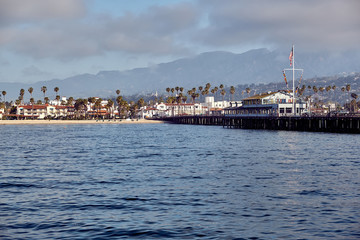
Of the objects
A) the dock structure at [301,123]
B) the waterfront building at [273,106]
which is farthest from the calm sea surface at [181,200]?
the waterfront building at [273,106]

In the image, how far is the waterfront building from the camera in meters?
130

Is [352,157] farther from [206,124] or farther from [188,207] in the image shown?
[206,124]

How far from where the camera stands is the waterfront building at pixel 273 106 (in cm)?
13000

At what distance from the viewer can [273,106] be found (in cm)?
13125

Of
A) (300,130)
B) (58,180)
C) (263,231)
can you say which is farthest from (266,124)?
(263,231)

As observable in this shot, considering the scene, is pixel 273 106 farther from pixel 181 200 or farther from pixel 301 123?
pixel 181 200

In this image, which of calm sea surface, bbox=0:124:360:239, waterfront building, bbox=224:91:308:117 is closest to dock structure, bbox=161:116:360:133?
waterfront building, bbox=224:91:308:117

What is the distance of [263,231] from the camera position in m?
17.1

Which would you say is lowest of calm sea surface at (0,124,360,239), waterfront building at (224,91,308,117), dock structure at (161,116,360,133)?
calm sea surface at (0,124,360,239)

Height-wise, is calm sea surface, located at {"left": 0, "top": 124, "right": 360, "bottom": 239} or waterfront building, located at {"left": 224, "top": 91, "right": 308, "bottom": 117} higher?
waterfront building, located at {"left": 224, "top": 91, "right": 308, "bottom": 117}


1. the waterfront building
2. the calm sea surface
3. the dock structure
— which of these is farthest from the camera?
the waterfront building

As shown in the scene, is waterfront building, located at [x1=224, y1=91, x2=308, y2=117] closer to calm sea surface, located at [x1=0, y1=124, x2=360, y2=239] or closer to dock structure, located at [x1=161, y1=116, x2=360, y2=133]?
dock structure, located at [x1=161, y1=116, x2=360, y2=133]

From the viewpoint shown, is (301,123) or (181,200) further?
(301,123)

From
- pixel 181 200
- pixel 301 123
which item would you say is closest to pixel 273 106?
pixel 301 123
